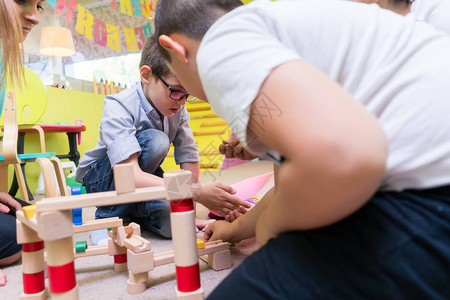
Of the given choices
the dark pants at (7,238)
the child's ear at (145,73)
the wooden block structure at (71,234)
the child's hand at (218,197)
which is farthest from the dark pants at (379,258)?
the child's ear at (145,73)

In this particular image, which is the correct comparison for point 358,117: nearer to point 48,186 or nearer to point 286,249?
point 286,249

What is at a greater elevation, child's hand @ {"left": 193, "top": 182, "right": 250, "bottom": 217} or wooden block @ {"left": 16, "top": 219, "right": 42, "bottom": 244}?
wooden block @ {"left": 16, "top": 219, "right": 42, "bottom": 244}

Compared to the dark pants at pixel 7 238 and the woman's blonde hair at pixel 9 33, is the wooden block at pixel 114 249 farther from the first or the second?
the woman's blonde hair at pixel 9 33

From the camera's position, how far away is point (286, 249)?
1.15 feet

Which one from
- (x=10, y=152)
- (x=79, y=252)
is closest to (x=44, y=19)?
(x=10, y=152)

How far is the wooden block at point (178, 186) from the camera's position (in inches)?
18.0

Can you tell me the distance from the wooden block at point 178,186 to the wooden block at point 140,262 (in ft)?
0.63

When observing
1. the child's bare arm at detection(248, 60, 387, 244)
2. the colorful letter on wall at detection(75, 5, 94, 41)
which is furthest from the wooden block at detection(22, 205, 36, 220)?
the colorful letter on wall at detection(75, 5, 94, 41)

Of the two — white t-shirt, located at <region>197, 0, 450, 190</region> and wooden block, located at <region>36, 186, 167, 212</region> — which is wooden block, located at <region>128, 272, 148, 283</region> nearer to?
wooden block, located at <region>36, 186, 167, 212</region>

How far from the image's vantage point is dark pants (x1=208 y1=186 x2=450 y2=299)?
32 centimetres

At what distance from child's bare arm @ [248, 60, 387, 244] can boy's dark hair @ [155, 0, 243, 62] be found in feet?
0.69

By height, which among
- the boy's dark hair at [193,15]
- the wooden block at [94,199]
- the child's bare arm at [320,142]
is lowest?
the wooden block at [94,199]

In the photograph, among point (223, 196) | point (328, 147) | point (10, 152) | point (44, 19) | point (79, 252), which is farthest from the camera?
point (44, 19)

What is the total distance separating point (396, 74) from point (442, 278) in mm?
204
